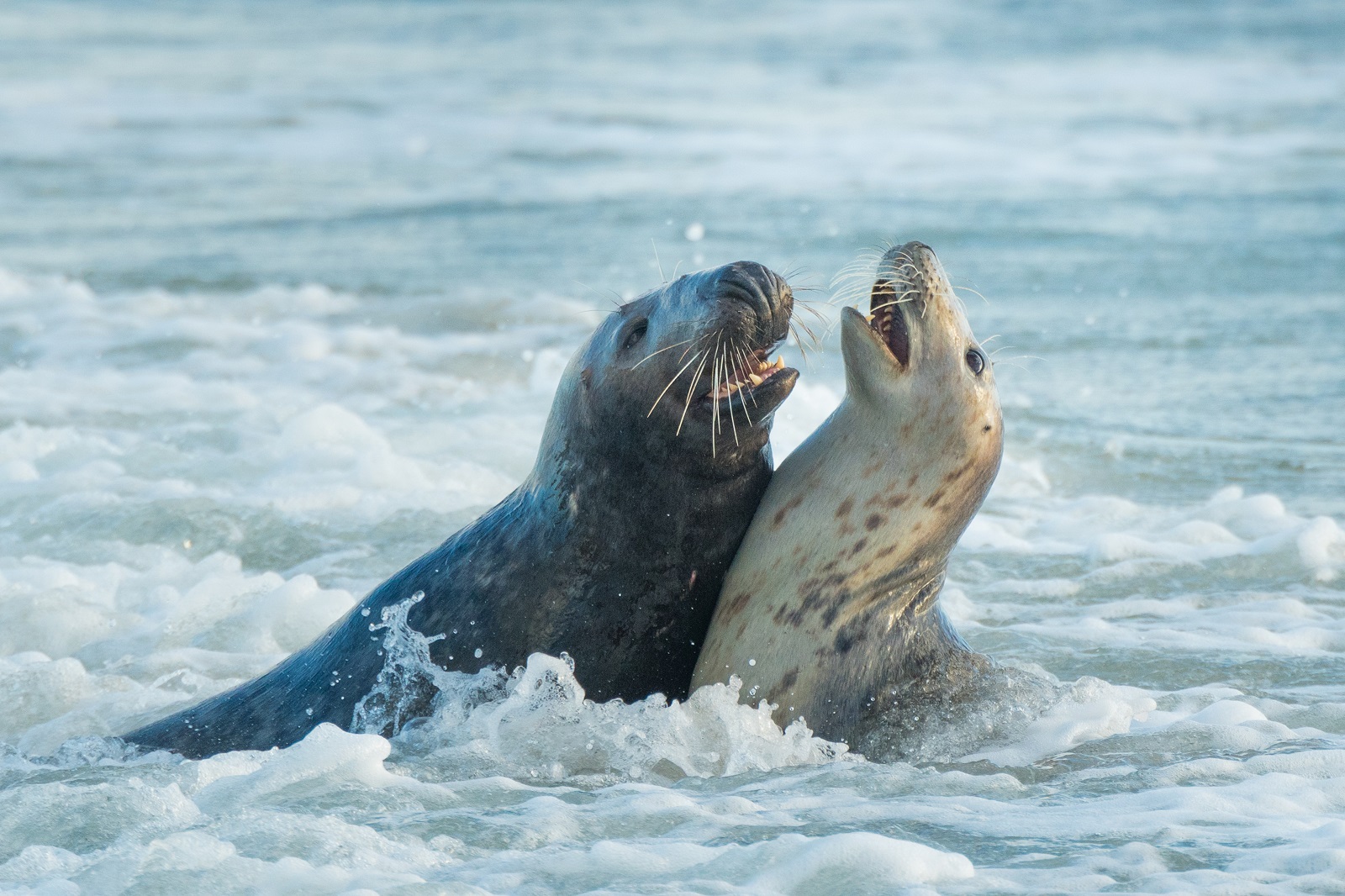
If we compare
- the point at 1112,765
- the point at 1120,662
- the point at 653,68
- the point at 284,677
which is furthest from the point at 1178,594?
the point at 653,68

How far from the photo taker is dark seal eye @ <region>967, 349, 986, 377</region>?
4.91 meters

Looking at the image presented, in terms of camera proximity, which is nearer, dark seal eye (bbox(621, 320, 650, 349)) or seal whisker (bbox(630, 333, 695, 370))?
seal whisker (bbox(630, 333, 695, 370))

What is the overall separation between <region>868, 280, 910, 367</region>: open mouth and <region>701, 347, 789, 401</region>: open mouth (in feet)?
1.54

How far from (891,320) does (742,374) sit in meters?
0.65

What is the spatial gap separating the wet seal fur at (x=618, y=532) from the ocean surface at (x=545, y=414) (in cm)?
15

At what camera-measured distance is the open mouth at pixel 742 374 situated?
443cm

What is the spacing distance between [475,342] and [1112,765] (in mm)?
7267

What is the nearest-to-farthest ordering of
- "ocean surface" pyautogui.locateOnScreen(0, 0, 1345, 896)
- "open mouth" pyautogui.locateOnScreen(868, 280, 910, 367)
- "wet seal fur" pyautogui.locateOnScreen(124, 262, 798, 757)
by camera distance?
"ocean surface" pyautogui.locateOnScreen(0, 0, 1345, 896), "wet seal fur" pyautogui.locateOnScreen(124, 262, 798, 757), "open mouth" pyautogui.locateOnScreen(868, 280, 910, 367)

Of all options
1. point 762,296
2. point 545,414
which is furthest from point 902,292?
point 545,414

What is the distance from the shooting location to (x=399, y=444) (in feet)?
29.6

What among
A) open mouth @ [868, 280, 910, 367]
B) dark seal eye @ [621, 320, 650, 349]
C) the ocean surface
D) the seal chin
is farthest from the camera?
open mouth @ [868, 280, 910, 367]

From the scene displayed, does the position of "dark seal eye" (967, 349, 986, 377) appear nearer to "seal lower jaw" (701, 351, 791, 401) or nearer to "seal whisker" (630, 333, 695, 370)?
"seal lower jaw" (701, 351, 791, 401)

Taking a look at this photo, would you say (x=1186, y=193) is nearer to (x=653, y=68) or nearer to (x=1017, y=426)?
(x=1017, y=426)

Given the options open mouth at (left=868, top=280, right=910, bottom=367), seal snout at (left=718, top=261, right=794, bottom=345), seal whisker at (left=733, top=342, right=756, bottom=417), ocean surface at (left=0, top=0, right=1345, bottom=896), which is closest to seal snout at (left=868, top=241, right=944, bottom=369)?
open mouth at (left=868, top=280, right=910, bottom=367)
